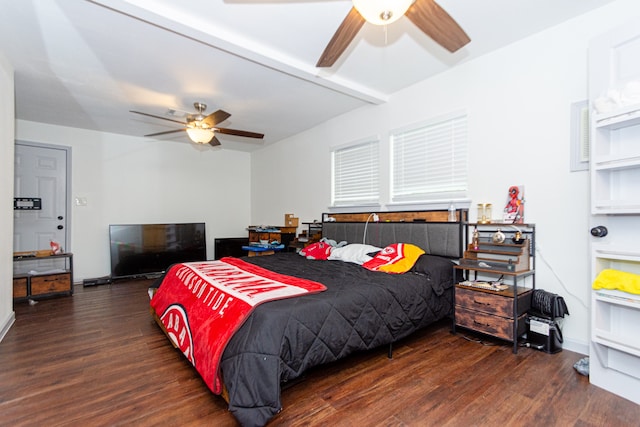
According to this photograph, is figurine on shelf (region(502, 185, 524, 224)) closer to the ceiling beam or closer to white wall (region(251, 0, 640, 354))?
white wall (region(251, 0, 640, 354))

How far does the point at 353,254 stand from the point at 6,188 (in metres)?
3.66

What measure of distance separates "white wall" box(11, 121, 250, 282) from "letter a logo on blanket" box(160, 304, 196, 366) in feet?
12.3

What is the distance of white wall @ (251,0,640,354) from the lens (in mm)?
2482

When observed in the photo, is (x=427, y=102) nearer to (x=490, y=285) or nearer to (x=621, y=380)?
(x=490, y=285)

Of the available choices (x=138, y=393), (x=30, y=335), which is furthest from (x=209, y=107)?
(x=138, y=393)

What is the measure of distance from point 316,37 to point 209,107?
88.6 inches

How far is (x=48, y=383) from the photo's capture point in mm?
2088

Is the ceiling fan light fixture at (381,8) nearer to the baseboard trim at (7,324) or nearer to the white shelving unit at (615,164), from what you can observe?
the white shelving unit at (615,164)

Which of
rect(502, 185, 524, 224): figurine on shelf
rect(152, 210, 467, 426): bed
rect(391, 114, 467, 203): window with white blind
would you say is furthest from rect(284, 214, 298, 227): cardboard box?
rect(502, 185, 524, 224): figurine on shelf

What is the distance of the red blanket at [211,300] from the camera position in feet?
5.96

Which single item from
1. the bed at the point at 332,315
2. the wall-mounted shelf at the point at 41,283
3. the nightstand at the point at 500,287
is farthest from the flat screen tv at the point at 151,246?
the nightstand at the point at 500,287

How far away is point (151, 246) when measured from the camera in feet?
18.4

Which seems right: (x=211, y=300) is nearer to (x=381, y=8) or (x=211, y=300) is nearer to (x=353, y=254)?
(x=353, y=254)

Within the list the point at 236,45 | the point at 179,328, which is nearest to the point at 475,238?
the point at 179,328
